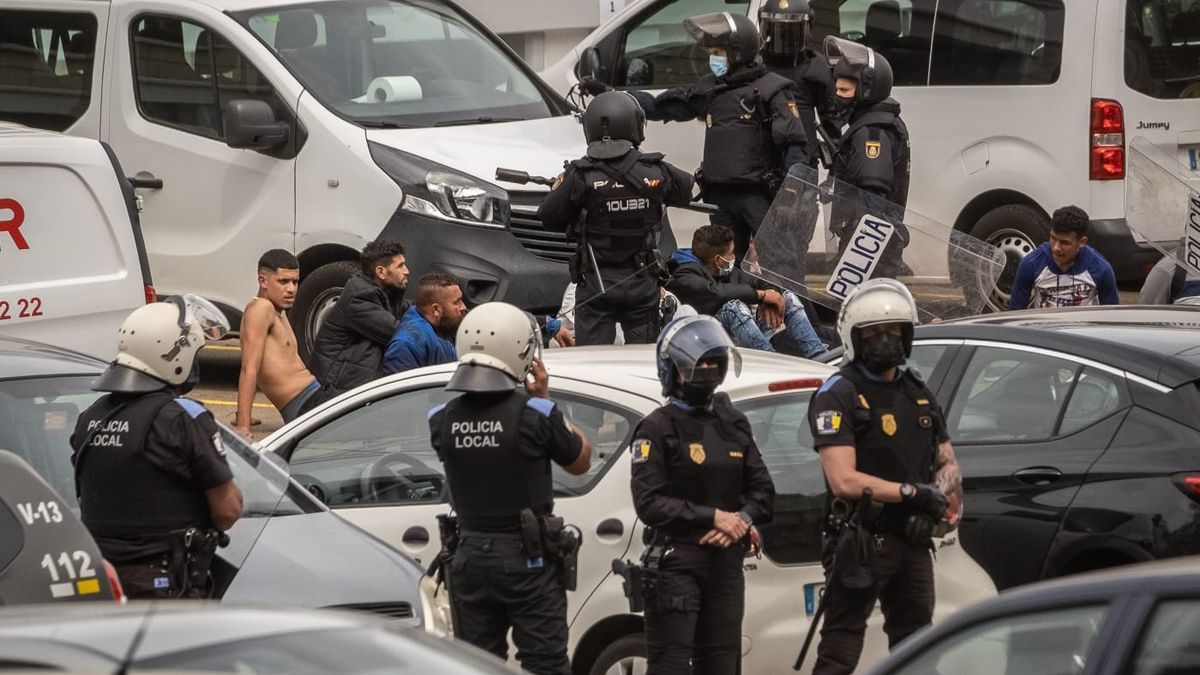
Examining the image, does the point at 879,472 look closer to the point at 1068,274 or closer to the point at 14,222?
the point at 1068,274

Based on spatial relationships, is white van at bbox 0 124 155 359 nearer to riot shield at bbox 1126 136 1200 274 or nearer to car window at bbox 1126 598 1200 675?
riot shield at bbox 1126 136 1200 274

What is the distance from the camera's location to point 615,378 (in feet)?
22.9

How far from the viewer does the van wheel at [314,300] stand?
11039 millimetres

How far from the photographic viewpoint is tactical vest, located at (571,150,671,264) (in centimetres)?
970

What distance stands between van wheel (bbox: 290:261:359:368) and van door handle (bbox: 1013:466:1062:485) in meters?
4.88

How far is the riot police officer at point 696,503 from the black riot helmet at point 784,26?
5.69 m

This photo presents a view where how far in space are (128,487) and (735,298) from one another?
16.1 feet

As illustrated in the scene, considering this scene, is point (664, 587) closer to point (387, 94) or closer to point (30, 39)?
point (387, 94)

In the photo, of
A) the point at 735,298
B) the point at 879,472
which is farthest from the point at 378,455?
the point at 735,298

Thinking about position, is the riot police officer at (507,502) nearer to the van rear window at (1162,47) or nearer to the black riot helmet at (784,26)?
the black riot helmet at (784,26)

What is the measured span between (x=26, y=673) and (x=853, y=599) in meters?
3.79

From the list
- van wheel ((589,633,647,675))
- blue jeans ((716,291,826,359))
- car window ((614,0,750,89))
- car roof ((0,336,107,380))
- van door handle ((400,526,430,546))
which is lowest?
van wheel ((589,633,647,675))

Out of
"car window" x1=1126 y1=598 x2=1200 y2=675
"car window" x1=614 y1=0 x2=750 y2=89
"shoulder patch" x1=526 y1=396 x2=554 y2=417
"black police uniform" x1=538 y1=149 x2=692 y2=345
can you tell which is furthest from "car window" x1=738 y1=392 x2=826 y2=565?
"car window" x1=614 y1=0 x2=750 y2=89

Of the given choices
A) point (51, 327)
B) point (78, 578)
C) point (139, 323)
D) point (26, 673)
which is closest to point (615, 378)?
point (139, 323)
